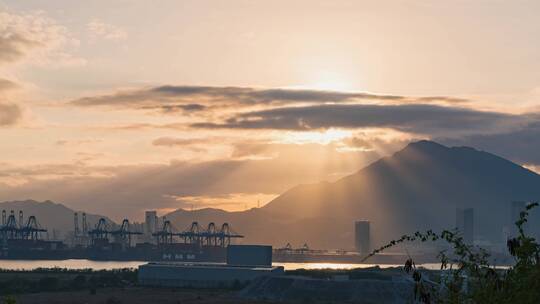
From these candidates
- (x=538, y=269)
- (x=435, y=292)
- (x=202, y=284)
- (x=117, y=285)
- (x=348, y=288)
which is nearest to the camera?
(x=538, y=269)

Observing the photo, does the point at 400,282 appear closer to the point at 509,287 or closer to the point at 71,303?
the point at 71,303

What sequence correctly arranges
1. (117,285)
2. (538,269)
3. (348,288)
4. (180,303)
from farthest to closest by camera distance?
(117,285) < (348,288) < (180,303) < (538,269)

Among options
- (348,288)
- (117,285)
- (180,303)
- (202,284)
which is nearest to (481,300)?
(180,303)

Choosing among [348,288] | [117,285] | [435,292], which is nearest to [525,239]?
[435,292]

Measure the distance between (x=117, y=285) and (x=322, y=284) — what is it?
36564mm

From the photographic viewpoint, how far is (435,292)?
16.2m

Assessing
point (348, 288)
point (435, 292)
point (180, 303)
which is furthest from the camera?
point (348, 288)

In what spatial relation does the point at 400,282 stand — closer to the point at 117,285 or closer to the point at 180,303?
the point at 180,303

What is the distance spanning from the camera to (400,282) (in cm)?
14125

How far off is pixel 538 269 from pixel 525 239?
1.77 ft

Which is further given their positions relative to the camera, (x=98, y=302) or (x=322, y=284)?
(x=322, y=284)

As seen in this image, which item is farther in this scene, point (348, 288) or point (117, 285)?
point (117, 285)

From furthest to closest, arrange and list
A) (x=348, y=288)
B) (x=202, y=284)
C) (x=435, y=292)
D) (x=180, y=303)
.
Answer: (x=202, y=284) → (x=348, y=288) → (x=180, y=303) → (x=435, y=292)

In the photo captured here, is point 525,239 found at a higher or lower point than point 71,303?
higher
